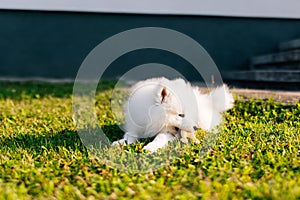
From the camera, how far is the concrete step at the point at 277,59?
611cm

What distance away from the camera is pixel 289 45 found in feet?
22.6

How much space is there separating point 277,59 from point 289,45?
0.48 m

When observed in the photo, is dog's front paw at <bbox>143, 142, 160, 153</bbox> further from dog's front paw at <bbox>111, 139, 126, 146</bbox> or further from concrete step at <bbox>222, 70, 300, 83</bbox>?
concrete step at <bbox>222, 70, 300, 83</bbox>

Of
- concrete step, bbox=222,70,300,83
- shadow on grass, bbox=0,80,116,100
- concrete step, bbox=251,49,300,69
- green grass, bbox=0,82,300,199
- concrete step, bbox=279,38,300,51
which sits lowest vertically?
green grass, bbox=0,82,300,199

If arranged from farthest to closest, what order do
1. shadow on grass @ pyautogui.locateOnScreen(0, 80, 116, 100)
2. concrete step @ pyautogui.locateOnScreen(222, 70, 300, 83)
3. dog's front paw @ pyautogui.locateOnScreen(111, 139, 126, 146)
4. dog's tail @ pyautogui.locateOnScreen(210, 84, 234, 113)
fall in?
shadow on grass @ pyautogui.locateOnScreen(0, 80, 116, 100)
concrete step @ pyautogui.locateOnScreen(222, 70, 300, 83)
dog's tail @ pyautogui.locateOnScreen(210, 84, 234, 113)
dog's front paw @ pyautogui.locateOnScreen(111, 139, 126, 146)

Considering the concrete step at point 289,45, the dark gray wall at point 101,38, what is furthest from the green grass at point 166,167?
the dark gray wall at point 101,38

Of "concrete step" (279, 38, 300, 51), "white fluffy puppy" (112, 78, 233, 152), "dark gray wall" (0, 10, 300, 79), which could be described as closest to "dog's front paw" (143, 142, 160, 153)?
"white fluffy puppy" (112, 78, 233, 152)

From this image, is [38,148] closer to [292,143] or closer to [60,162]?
[60,162]

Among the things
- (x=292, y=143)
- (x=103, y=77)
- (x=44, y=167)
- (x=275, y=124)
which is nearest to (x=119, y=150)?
(x=44, y=167)

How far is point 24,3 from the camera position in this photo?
7.57m

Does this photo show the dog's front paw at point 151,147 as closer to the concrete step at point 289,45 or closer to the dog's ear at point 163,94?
the dog's ear at point 163,94

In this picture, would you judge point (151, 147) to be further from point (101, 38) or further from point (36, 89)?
point (101, 38)

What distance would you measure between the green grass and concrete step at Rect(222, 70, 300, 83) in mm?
1456

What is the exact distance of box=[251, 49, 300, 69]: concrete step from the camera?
611 cm
